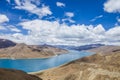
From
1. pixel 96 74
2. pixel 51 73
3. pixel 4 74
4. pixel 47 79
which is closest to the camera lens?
pixel 4 74

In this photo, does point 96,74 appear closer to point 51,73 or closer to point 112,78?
point 112,78

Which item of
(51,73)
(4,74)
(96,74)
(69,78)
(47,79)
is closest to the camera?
(4,74)

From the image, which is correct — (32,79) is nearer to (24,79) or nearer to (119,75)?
(24,79)

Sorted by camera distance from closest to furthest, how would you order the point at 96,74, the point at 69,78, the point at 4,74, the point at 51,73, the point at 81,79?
the point at 4,74
the point at 96,74
the point at 81,79
the point at 69,78
the point at 51,73

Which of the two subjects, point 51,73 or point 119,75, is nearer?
point 119,75

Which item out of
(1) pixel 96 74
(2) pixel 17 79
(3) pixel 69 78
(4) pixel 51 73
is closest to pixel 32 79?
(2) pixel 17 79

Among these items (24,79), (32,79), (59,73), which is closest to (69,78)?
(32,79)

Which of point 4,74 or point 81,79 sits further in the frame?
point 81,79

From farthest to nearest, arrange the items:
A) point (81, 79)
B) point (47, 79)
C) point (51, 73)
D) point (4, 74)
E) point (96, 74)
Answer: point (51, 73) → point (47, 79) → point (81, 79) → point (96, 74) → point (4, 74)

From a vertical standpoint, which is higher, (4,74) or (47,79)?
(4,74)
